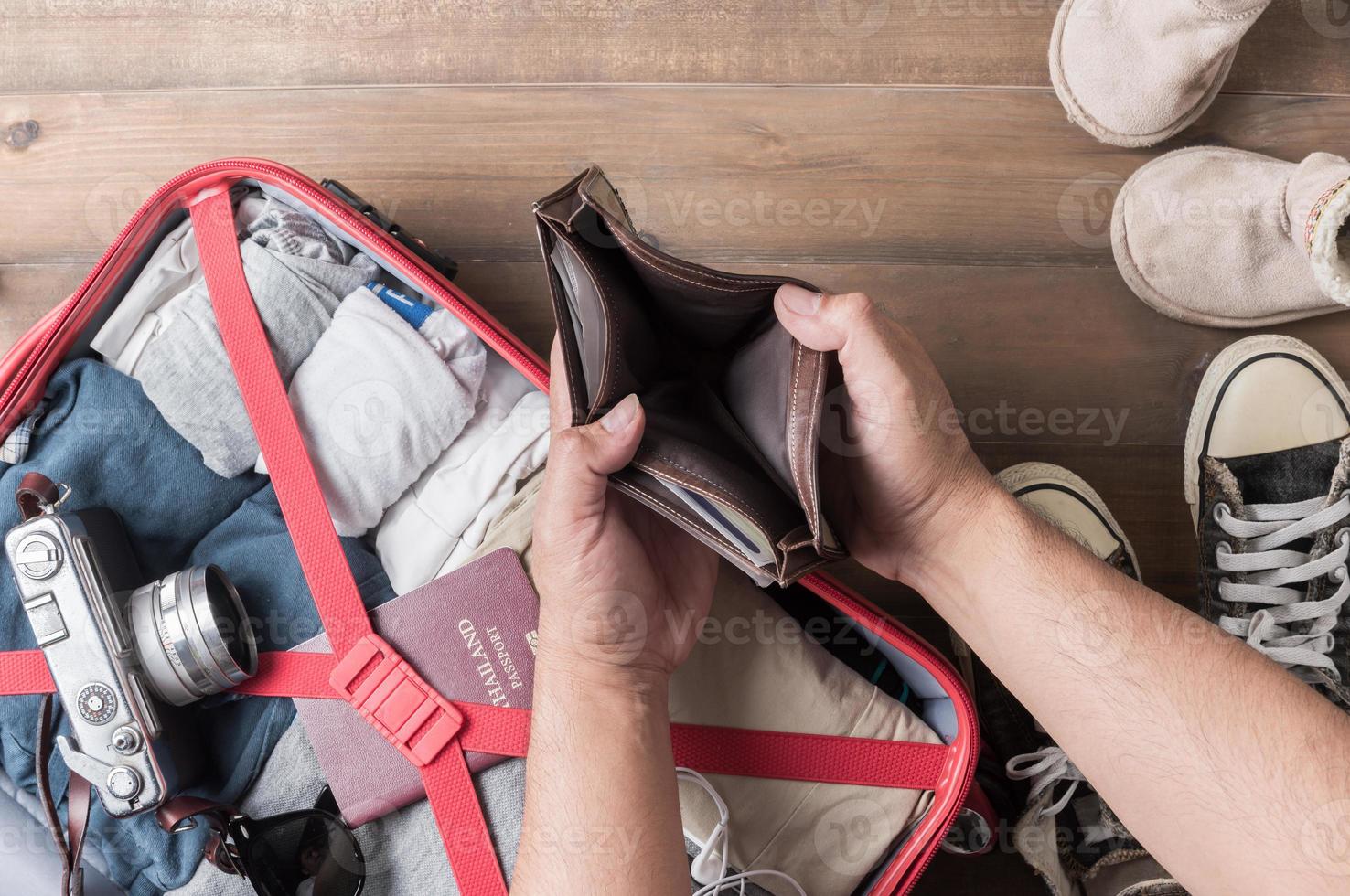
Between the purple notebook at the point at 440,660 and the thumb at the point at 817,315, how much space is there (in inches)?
14.1

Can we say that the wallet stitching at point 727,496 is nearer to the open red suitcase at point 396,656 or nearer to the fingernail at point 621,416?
the fingernail at point 621,416

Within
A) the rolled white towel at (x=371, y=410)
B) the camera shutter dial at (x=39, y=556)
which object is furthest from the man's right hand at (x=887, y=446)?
the camera shutter dial at (x=39, y=556)

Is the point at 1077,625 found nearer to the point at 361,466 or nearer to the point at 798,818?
the point at 798,818

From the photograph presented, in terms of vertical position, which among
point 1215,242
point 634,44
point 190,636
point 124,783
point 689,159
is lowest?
point 124,783

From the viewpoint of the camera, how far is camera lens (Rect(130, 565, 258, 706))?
2.48 ft

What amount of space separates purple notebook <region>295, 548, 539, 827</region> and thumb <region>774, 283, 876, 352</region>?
359mm

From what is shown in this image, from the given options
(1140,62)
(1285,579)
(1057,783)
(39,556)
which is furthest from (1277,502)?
(39,556)

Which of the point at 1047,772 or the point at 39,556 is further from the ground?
the point at 39,556

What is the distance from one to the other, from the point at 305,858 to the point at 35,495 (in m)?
0.42

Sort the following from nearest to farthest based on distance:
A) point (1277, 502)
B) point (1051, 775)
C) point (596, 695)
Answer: point (596, 695)
point (1051, 775)
point (1277, 502)

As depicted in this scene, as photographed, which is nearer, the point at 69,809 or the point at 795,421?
the point at 795,421

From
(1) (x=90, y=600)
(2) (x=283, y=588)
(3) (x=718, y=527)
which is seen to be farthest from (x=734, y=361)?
(1) (x=90, y=600)

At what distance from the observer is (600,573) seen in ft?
Result: 2.43

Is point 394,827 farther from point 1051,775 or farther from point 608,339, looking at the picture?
point 1051,775
